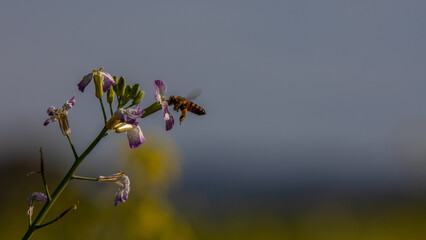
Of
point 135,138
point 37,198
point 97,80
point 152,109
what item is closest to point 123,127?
point 135,138

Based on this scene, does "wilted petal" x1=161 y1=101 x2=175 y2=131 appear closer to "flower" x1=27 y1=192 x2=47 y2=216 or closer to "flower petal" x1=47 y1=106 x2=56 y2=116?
"flower petal" x1=47 y1=106 x2=56 y2=116

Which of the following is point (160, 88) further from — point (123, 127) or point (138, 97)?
point (123, 127)

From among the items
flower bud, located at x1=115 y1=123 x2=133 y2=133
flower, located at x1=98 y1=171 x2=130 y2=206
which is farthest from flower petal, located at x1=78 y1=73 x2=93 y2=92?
flower, located at x1=98 y1=171 x2=130 y2=206

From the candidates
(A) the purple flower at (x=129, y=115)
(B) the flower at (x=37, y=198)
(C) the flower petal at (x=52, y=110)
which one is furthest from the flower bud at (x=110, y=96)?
(B) the flower at (x=37, y=198)

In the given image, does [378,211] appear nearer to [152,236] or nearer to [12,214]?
[12,214]

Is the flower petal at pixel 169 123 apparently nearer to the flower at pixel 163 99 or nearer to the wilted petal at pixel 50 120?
the flower at pixel 163 99

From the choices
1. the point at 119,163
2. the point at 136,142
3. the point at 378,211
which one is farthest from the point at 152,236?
the point at 378,211
